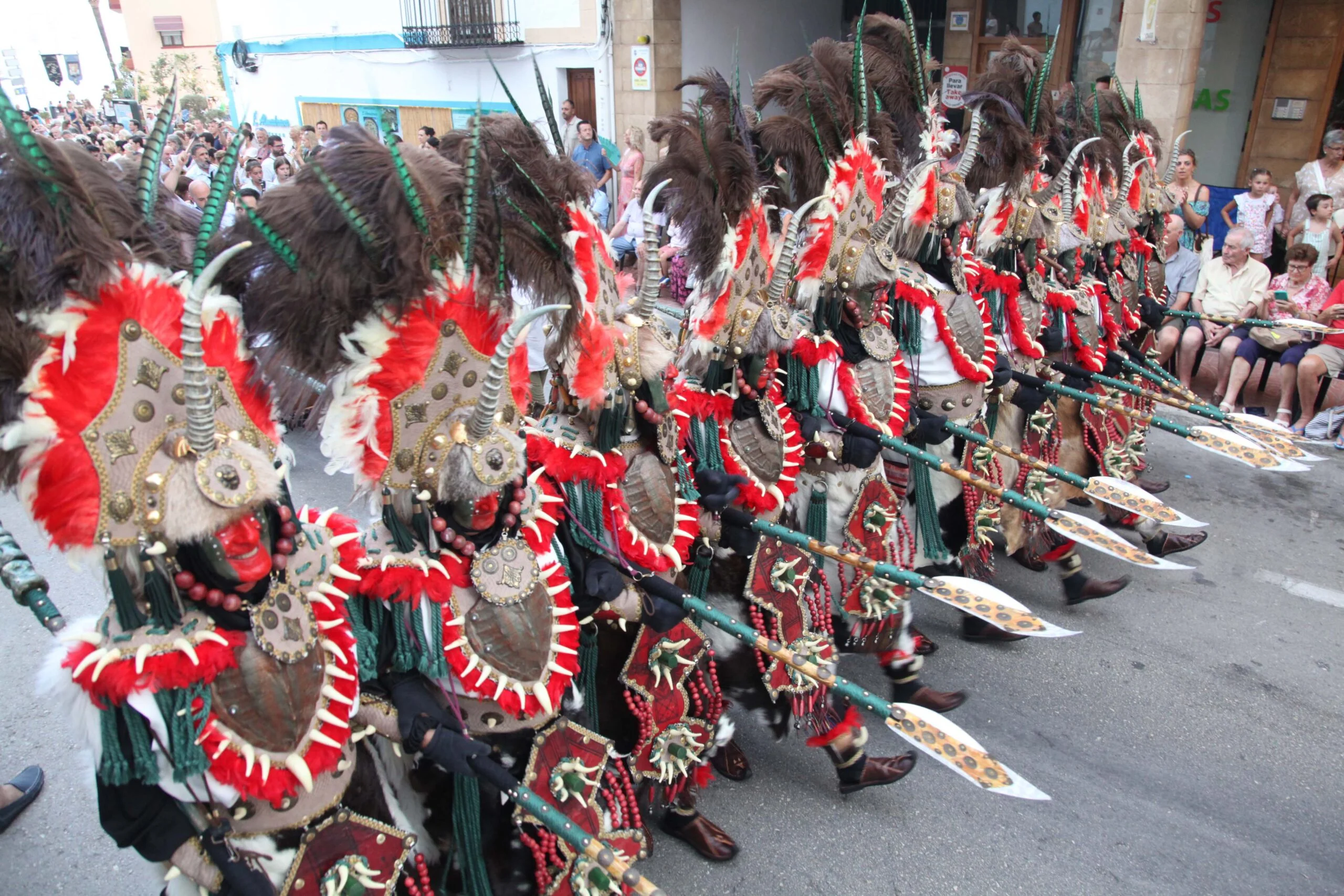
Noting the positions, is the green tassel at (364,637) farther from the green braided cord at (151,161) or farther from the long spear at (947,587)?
the long spear at (947,587)

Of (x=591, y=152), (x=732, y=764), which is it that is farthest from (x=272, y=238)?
(x=591, y=152)

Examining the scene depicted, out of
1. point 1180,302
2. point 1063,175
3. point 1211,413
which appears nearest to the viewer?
point 1211,413

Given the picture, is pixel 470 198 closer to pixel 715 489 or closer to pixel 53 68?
pixel 715 489

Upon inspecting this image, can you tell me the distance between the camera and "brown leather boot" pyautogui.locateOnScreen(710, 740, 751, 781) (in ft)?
10.5

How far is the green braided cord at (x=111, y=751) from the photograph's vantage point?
1.66 metres

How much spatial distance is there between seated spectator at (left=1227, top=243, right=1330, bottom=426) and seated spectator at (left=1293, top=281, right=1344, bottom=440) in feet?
0.25

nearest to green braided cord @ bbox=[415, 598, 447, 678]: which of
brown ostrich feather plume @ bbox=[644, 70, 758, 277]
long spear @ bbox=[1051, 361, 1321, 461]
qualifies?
brown ostrich feather plume @ bbox=[644, 70, 758, 277]

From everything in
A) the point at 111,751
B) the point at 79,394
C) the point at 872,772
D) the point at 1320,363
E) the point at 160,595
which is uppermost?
the point at 79,394

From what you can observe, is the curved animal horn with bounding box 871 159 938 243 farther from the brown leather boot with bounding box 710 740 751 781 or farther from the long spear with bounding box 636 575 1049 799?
the brown leather boot with bounding box 710 740 751 781

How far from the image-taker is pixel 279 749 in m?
1.82

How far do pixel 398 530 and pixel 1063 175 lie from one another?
13.4 feet

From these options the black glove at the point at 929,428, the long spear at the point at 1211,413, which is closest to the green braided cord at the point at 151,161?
the black glove at the point at 929,428

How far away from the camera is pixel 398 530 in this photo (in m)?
2.08

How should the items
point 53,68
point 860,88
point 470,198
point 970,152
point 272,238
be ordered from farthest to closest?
point 53,68
point 970,152
point 860,88
point 470,198
point 272,238
